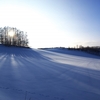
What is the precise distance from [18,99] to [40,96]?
89 cm

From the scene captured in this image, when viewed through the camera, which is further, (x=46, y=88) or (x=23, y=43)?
(x=23, y=43)

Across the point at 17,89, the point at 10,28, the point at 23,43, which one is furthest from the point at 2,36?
the point at 17,89

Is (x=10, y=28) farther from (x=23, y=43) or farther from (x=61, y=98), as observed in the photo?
(x=61, y=98)

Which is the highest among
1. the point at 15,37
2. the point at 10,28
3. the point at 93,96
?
the point at 10,28

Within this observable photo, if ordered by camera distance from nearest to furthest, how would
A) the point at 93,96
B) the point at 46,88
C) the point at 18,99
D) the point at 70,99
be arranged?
the point at 18,99 → the point at 70,99 → the point at 93,96 → the point at 46,88

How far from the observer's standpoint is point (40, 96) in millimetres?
5355

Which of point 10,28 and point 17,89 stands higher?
point 10,28

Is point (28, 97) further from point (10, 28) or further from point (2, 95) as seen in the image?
point (10, 28)

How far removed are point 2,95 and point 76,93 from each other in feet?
9.88

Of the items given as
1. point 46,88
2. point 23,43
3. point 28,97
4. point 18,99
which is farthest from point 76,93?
point 23,43

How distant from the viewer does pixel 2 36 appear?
4912 cm

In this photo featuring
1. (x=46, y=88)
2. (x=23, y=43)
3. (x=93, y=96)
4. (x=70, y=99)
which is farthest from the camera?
(x=23, y=43)

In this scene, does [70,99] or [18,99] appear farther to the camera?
[70,99]

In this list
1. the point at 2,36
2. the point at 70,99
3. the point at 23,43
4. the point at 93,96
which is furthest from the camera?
the point at 23,43
